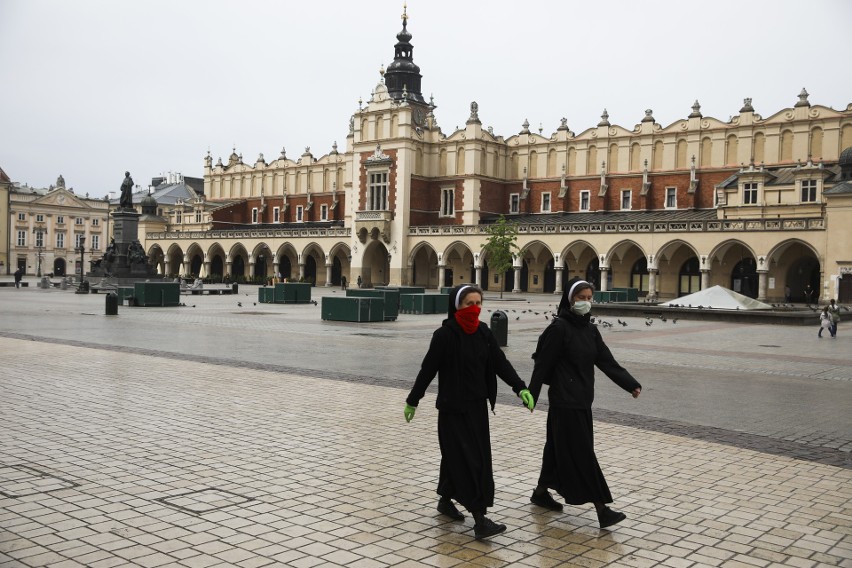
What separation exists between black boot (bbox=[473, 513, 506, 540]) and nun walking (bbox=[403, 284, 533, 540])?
0.09m

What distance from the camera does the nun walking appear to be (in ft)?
17.9

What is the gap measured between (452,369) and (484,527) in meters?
1.08

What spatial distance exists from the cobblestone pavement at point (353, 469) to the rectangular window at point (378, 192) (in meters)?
49.1

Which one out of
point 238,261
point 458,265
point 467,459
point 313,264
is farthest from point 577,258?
point 467,459

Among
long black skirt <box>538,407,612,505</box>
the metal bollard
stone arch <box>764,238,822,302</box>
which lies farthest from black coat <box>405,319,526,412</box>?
stone arch <box>764,238,822,302</box>

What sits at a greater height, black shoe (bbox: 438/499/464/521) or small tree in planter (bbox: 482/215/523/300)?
small tree in planter (bbox: 482/215/523/300)

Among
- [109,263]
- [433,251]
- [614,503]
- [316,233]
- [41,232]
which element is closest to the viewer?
[614,503]

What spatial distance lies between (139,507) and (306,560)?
1617 mm

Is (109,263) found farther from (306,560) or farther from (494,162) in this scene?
(306,560)

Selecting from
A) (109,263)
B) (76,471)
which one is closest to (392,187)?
(109,263)

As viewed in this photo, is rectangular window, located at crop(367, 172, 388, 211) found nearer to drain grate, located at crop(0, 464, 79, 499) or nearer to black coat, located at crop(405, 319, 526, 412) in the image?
drain grate, located at crop(0, 464, 79, 499)

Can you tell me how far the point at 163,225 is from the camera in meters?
82.8

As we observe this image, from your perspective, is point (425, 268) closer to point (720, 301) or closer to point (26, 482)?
point (720, 301)

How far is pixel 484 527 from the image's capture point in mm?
5234
